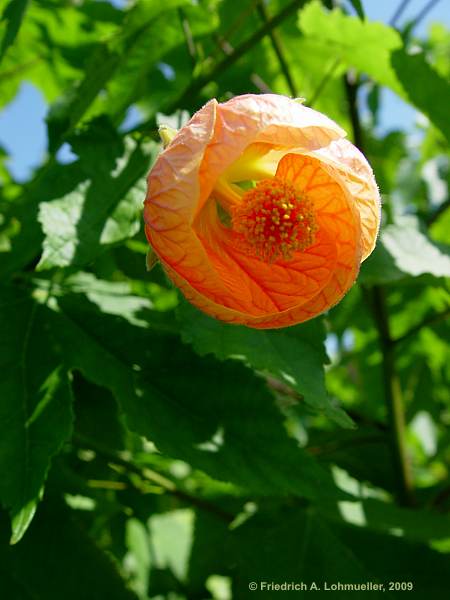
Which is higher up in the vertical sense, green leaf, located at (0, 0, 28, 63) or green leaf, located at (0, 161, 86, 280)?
green leaf, located at (0, 0, 28, 63)

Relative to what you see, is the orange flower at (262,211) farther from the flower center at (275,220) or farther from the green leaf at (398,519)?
the green leaf at (398,519)

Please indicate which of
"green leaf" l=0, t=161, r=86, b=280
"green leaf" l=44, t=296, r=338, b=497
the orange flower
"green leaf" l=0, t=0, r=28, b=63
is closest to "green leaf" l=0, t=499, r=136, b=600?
"green leaf" l=44, t=296, r=338, b=497

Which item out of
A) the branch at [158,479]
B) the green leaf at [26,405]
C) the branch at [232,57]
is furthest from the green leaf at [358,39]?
the branch at [158,479]

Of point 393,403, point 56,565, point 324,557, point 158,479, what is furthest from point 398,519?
point 56,565

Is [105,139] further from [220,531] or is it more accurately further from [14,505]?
[220,531]

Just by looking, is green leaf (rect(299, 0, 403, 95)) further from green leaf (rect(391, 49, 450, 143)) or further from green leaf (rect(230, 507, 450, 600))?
green leaf (rect(230, 507, 450, 600))

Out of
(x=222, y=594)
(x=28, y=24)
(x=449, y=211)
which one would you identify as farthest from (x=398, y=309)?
(x=28, y=24)
